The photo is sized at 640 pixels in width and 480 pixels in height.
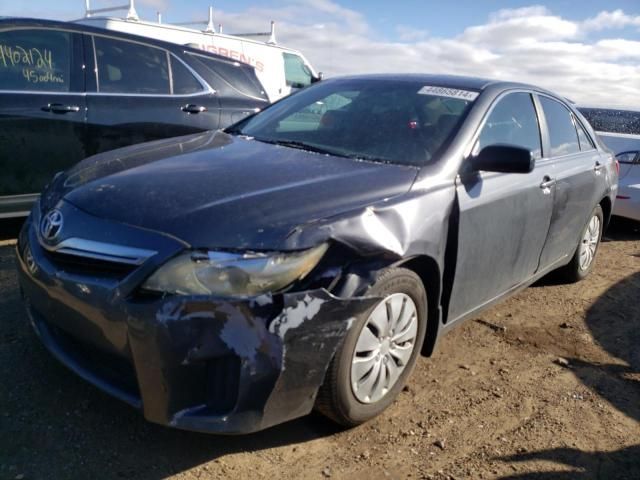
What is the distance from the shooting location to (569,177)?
13.1 feet

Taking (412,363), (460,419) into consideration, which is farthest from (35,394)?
(460,419)

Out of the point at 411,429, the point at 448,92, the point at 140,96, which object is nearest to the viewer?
the point at 411,429

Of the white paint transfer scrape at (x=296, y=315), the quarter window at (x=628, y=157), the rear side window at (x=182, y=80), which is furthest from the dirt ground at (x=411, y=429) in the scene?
the quarter window at (x=628, y=157)

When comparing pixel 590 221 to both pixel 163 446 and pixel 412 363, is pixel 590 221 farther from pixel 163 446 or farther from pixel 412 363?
pixel 163 446

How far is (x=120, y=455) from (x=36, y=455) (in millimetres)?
320

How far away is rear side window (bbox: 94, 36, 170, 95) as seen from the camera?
4.91 metres

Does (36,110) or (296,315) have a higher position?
(36,110)

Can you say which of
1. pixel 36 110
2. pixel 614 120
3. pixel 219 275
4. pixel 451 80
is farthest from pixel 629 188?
pixel 36 110

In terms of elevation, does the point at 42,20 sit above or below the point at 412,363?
above

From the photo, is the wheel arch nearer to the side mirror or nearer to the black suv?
the side mirror

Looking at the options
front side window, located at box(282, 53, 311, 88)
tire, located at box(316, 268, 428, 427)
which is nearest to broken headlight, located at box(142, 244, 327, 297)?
tire, located at box(316, 268, 428, 427)

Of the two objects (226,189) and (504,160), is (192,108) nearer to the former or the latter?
(226,189)

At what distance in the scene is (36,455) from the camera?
227 cm

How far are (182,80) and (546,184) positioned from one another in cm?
341
